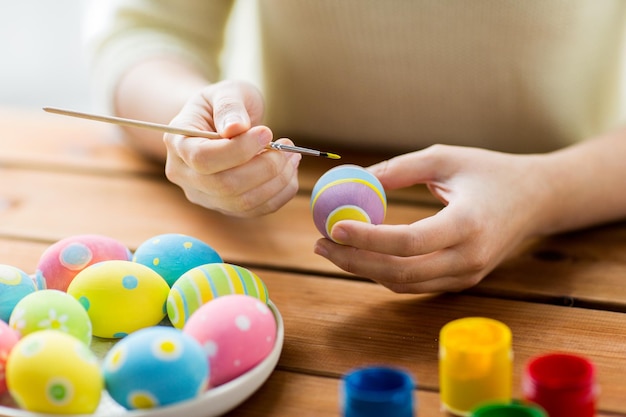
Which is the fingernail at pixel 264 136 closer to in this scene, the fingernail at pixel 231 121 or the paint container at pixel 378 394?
the fingernail at pixel 231 121

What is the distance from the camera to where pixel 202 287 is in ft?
2.53

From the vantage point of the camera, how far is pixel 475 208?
88cm

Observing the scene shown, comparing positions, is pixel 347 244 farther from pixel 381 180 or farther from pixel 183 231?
pixel 183 231

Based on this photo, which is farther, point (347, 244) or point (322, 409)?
point (347, 244)

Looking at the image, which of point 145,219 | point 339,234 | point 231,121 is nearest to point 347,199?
point 339,234

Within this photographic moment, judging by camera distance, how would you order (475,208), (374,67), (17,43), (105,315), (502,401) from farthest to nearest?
(17,43) < (374,67) < (475,208) < (105,315) < (502,401)

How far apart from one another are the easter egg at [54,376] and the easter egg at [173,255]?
18cm

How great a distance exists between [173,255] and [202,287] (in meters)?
0.08

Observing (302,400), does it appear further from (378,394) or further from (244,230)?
(244,230)

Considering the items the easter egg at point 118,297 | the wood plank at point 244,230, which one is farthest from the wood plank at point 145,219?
the easter egg at point 118,297

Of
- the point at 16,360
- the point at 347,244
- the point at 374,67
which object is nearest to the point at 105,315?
the point at 16,360

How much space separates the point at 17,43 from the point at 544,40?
1786mm

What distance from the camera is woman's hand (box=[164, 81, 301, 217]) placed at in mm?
866

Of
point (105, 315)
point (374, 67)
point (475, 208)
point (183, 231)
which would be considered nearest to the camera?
point (105, 315)
